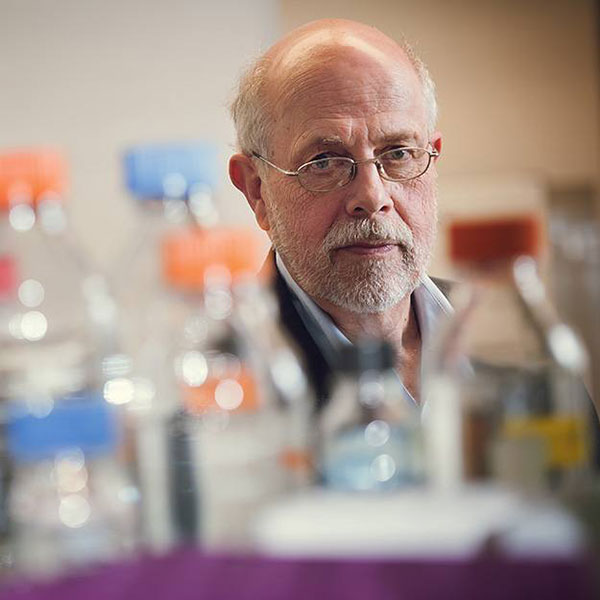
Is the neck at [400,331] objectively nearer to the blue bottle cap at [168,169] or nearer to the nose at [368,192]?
the nose at [368,192]

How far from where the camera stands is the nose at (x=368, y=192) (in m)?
0.39

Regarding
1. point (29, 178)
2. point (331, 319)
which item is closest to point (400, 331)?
point (331, 319)

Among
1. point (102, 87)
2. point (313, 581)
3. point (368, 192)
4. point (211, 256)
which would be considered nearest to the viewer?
point (313, 581)

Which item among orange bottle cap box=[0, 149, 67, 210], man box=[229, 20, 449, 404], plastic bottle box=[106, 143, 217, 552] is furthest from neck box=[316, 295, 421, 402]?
orange bottle cap box=[0, 149, 67, 210]

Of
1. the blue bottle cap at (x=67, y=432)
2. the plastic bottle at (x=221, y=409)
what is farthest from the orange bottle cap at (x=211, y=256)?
the blue bottle cap at (x=67, y=432)

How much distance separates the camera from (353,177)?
397 mm

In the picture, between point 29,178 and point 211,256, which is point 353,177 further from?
point 29,178

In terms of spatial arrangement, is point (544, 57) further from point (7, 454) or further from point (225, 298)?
point (7, 454)

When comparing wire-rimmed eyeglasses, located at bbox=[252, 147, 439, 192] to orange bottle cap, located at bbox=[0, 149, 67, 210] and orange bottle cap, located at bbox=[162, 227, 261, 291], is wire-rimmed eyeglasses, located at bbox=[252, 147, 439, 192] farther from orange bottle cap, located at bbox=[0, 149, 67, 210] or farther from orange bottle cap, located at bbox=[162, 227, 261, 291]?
orange bottle cap, located at bbox=[0, 149, 67, 210]

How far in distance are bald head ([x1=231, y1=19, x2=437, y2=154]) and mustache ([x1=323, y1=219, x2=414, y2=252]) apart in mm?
42

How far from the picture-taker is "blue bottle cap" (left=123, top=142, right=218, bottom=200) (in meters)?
0.54

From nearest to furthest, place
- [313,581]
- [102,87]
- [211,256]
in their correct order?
1. [313,581]
2. [211,256]
3. [102,87]

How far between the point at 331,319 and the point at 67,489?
13 cm

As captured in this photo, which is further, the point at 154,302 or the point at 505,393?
the point at 154,302
